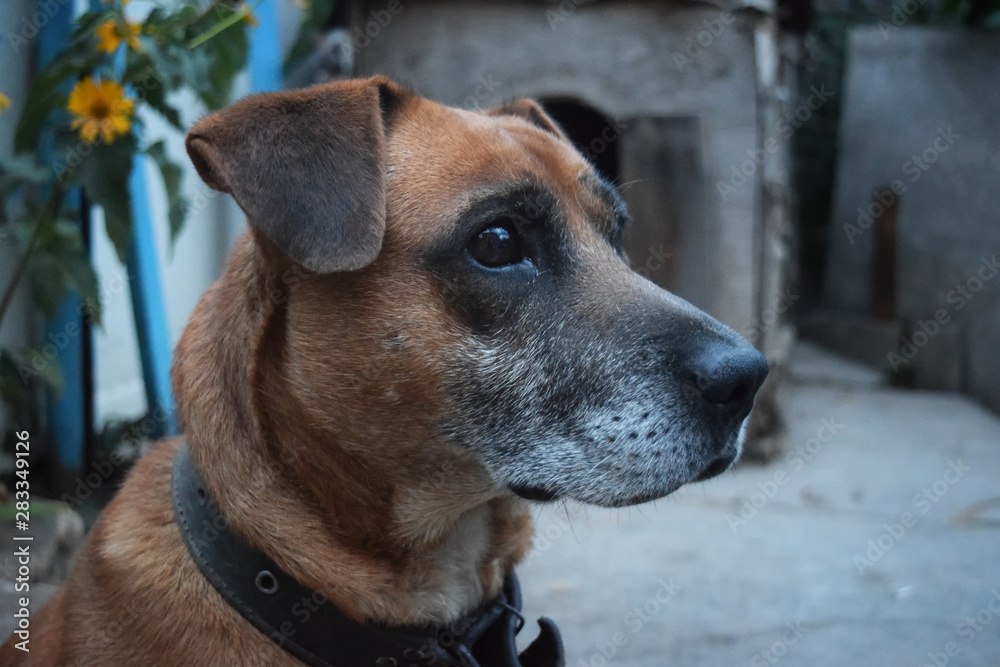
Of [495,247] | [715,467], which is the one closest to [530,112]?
[495,247]

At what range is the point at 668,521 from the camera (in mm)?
4484

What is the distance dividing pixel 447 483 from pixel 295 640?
45 centimetres

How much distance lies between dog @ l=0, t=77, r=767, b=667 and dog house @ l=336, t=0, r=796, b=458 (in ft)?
10.8

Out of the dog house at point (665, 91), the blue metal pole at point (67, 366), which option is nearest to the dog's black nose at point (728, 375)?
the blue metal pole at point (67, 366)

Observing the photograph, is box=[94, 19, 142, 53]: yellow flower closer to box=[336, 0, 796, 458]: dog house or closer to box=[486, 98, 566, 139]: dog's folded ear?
box=[486, 98, 566, 139]: dog's folded ear

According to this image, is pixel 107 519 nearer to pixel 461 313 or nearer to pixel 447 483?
pixel 447 483

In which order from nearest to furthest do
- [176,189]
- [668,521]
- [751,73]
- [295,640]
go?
[295,640] → [176,189] → [668,521] → [751,73]

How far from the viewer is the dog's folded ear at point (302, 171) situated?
1774mm

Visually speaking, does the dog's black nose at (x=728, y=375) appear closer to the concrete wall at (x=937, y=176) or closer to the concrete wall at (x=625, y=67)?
the concrete wall at (x=625, y=67)

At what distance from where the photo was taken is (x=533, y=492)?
77.4 inches

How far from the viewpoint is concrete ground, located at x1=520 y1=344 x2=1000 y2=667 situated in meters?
3.24

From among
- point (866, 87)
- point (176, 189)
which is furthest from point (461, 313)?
point (866, 87)

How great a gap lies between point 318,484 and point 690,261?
3.75 m

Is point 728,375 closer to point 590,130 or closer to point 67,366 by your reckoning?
point 67,366
